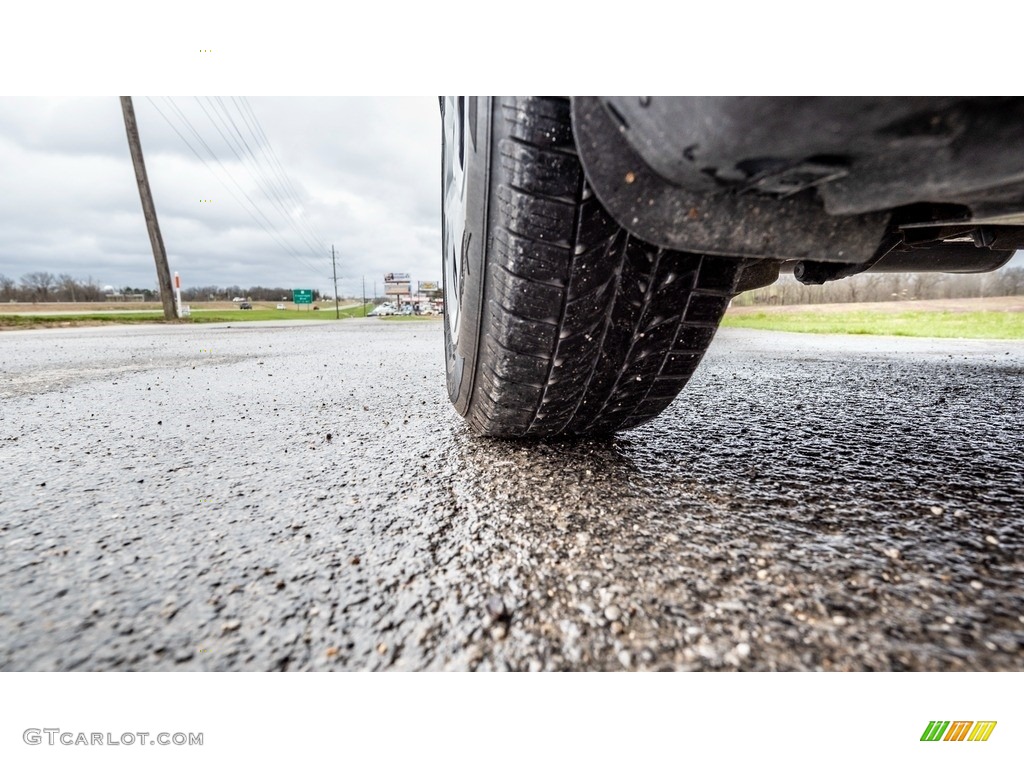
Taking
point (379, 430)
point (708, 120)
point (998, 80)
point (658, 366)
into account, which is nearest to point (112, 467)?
point (379, 430)

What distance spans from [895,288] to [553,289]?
735 cm

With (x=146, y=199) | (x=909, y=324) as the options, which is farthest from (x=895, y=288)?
(x=146, y=199)

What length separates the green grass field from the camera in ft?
17.8

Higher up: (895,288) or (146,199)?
(146,199)

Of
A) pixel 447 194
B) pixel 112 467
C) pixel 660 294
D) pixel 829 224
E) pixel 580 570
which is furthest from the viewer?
pixel 447 194

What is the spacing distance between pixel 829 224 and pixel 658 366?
412mm

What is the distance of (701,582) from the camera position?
60 centimetres

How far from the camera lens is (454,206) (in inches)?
40.7

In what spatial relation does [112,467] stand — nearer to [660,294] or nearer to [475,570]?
[475,570]
